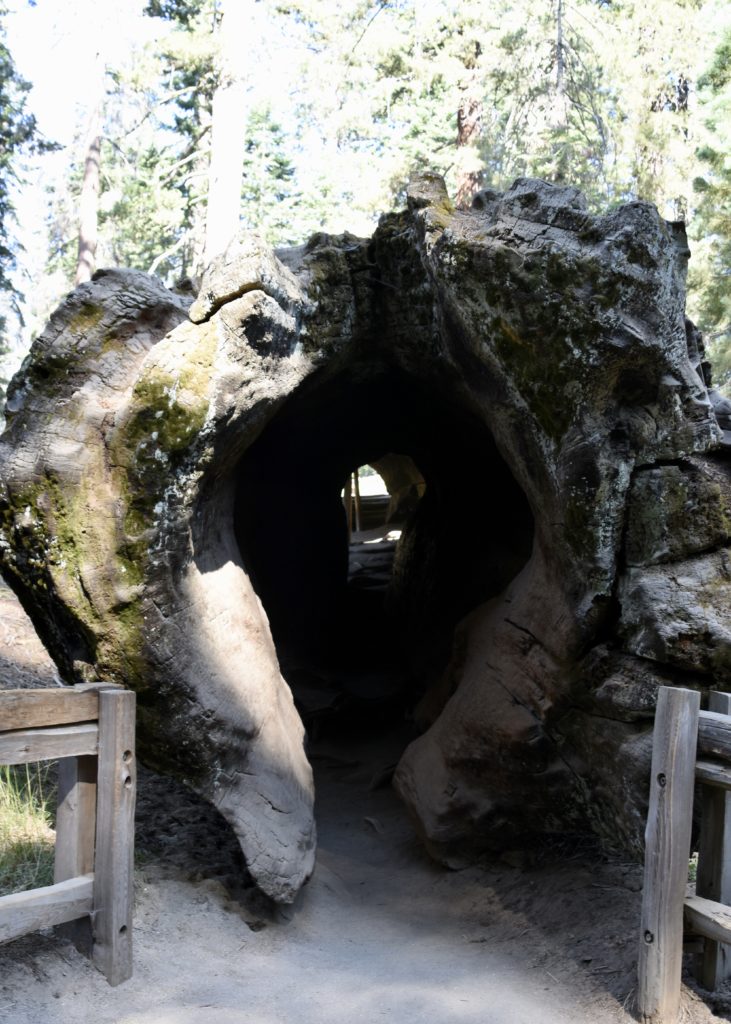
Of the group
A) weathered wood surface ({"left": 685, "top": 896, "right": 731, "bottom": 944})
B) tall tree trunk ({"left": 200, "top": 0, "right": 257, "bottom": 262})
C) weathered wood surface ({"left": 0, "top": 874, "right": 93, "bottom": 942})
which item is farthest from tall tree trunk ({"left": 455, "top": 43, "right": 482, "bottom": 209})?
weathered wood surface ({"left": 0, "top": 874, "right": 93, "bottom": 942})

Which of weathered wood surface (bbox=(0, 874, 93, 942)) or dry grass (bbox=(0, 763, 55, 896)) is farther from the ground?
weathered wood surface (bbox=(0, 874, 93, 942))

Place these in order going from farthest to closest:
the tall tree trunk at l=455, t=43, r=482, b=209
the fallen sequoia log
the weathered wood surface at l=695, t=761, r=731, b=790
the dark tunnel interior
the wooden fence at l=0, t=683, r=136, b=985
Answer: the tall tree trunk at l=455, t=43, r=482, b=209 → the dark tunnel interior → the fallen sequoia log → the wooden fence at l=0, t=683, r=136, b=985 → the weathered wood surface at l=695, t=761, r=731, b=790

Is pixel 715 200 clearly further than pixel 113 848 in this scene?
Yes

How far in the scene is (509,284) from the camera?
4.41 metres

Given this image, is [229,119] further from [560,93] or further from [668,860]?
[668,860]

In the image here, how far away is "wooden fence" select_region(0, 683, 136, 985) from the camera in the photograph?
3518 millimetres

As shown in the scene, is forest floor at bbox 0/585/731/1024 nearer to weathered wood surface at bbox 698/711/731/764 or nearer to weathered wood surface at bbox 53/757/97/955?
weathered wood surface at bbox 53/757/97/955

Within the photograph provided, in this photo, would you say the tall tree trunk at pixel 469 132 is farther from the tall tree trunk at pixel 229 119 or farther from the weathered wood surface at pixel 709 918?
the weathered wood surface at pixel 709 918

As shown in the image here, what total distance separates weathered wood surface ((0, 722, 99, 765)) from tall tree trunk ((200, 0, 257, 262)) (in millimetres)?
8391

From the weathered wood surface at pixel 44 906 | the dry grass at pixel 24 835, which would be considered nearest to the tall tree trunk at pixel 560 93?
the dry grass at pixel 24 835

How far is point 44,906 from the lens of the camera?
3.34 meters

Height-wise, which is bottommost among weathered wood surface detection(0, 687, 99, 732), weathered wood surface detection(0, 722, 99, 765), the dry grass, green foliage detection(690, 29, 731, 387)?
the dry grass

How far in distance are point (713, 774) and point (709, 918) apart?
1.67 ft

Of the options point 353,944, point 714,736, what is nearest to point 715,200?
point 714,736
